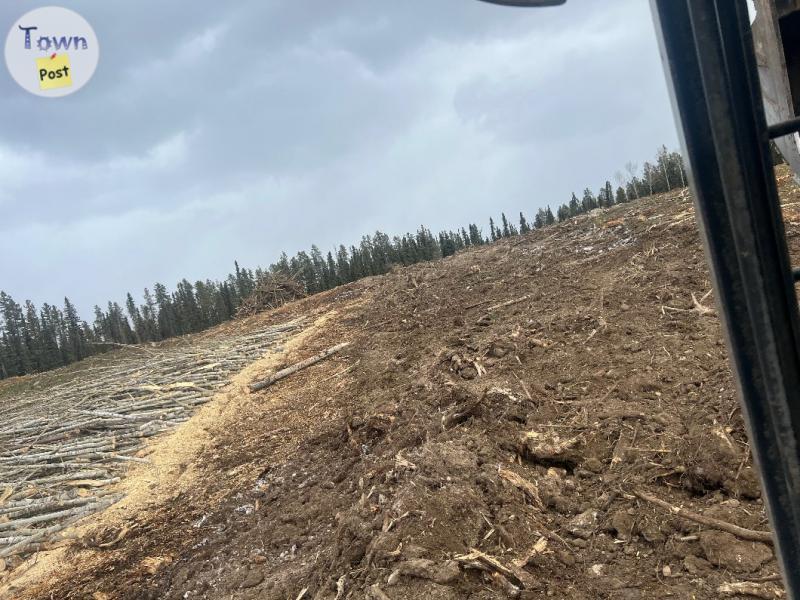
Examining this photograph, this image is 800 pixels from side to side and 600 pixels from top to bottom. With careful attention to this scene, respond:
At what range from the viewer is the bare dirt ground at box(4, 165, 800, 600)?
8.93ft

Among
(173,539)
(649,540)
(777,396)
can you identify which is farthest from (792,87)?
(173,539)

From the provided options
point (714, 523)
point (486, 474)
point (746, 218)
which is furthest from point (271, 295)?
point (746, 218)

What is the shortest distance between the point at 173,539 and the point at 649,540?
394 centimetres

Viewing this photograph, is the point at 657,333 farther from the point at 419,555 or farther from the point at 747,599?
the point at 419,555

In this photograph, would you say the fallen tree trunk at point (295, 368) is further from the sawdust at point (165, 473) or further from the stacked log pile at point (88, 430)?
the stacked log pile at point (88, 430)

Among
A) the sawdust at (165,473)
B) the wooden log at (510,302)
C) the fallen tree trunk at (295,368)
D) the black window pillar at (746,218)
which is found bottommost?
the sawdust at (165,473)

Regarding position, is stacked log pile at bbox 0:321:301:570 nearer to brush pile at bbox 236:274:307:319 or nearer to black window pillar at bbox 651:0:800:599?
black window pillar at bbox 651:0:800:599

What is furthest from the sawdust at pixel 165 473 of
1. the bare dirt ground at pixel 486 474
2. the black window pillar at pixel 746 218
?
the black window pillar at pixel 746 218

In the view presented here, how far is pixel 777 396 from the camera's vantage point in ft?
2.96

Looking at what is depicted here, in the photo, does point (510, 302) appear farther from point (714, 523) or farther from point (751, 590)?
point (751, 590)

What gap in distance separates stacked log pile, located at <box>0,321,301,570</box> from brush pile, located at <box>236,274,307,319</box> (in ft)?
23.9

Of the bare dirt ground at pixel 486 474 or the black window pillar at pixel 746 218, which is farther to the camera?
the bare dirt ground at pixel 486 474

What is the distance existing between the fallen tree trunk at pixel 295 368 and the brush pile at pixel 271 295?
437 inches

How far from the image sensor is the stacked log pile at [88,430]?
231 inches
